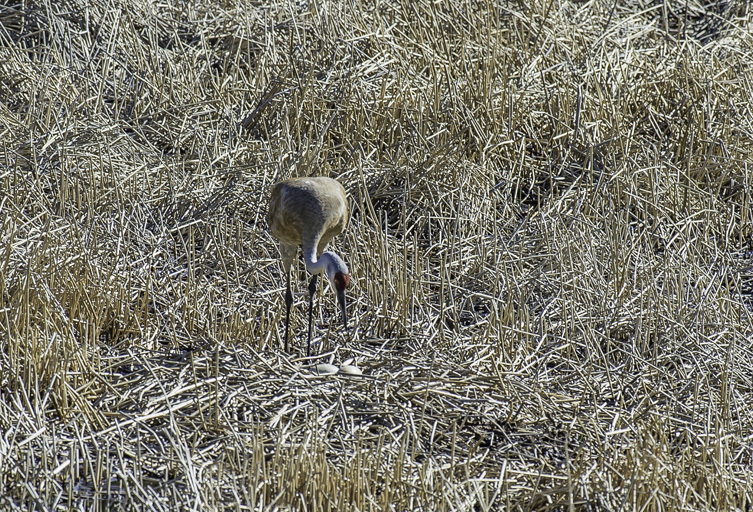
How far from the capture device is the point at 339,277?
4.74 metres

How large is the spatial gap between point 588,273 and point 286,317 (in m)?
1.65

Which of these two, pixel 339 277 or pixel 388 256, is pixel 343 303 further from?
pixel 388 256

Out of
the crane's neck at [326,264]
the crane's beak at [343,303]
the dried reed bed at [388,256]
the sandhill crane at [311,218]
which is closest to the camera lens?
the dried reed bed at [388,256]

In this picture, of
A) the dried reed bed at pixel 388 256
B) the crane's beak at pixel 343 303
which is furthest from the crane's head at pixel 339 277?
the dried reed bed at pixel 388 256

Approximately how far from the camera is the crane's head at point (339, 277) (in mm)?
4695

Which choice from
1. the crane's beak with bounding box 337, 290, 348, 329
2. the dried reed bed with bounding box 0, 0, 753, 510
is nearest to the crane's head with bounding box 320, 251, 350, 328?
the crane's beak with bounding box 337, 290, 348, 329

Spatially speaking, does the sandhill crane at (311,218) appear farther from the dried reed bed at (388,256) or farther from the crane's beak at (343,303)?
the dried reed bed at (388,256)

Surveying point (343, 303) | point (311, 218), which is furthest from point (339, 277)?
point (311, 218)

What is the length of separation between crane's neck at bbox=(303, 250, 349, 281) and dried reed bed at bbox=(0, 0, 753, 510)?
12.8 inches

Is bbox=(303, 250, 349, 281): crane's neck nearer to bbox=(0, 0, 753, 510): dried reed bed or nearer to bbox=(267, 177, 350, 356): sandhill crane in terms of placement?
bbox=(267, 177, 350, 356): sandhill crane

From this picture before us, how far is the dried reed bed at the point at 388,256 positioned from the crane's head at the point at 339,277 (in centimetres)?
23

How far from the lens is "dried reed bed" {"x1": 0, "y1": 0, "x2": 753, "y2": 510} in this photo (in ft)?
11.3

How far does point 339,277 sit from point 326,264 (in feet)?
0.48

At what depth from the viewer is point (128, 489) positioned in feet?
9.88
